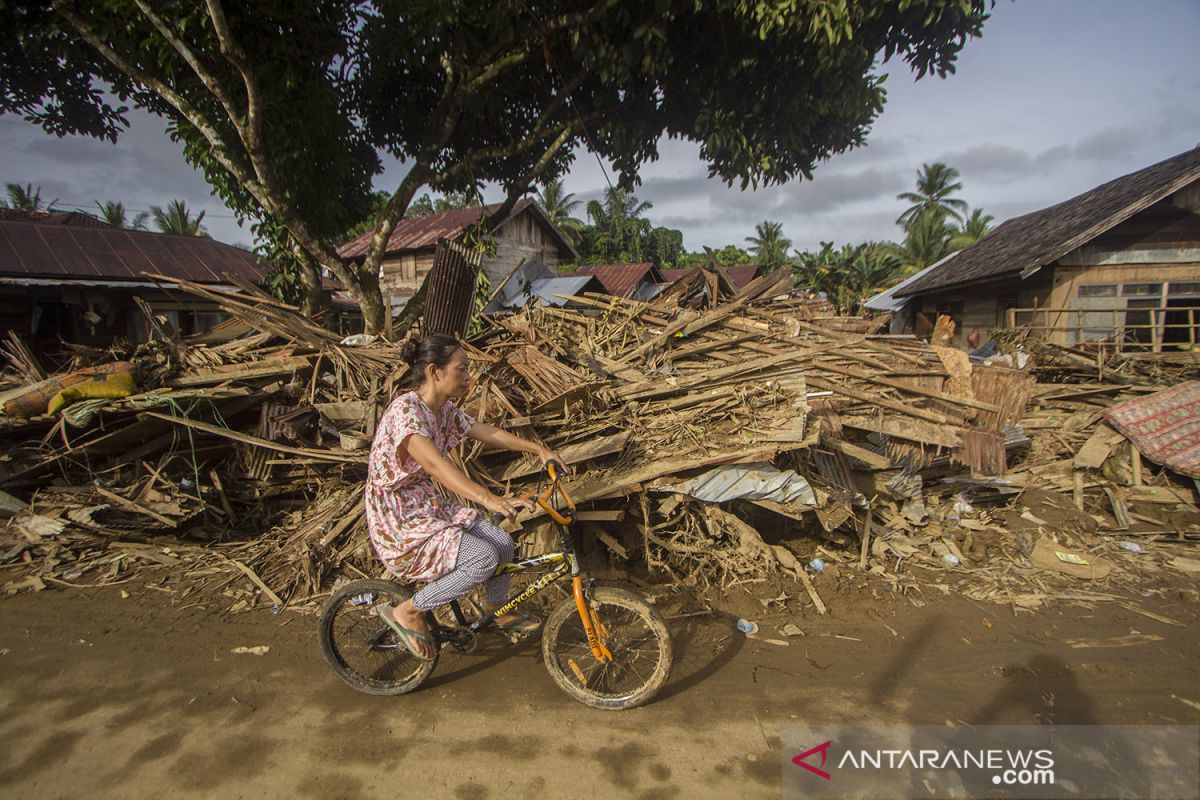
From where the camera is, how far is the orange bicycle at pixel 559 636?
298 cm

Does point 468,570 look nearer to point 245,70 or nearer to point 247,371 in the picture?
point 247,371

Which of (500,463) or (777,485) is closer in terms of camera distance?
(777,485)

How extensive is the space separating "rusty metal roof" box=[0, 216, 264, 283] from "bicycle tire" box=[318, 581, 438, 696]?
1072 cm

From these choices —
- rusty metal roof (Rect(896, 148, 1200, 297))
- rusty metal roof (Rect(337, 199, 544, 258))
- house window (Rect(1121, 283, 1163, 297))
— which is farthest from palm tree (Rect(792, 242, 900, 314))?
rusty metal roof (Rect(337, 199, 544, 258))

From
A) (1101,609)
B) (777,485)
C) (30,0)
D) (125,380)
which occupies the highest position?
(30,0)

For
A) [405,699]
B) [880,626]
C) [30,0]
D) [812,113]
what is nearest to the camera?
[405,699]

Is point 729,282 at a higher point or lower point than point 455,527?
higher

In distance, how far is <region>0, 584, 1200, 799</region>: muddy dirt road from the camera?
2.56 meters

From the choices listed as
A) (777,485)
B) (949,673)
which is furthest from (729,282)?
(949,673)

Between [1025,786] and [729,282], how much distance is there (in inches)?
265

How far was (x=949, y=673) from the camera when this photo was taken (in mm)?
3578

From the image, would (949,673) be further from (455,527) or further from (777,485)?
(455,527)

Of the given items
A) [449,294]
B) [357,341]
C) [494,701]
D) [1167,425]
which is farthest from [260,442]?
[1167,425]

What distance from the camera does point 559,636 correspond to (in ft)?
10.6
